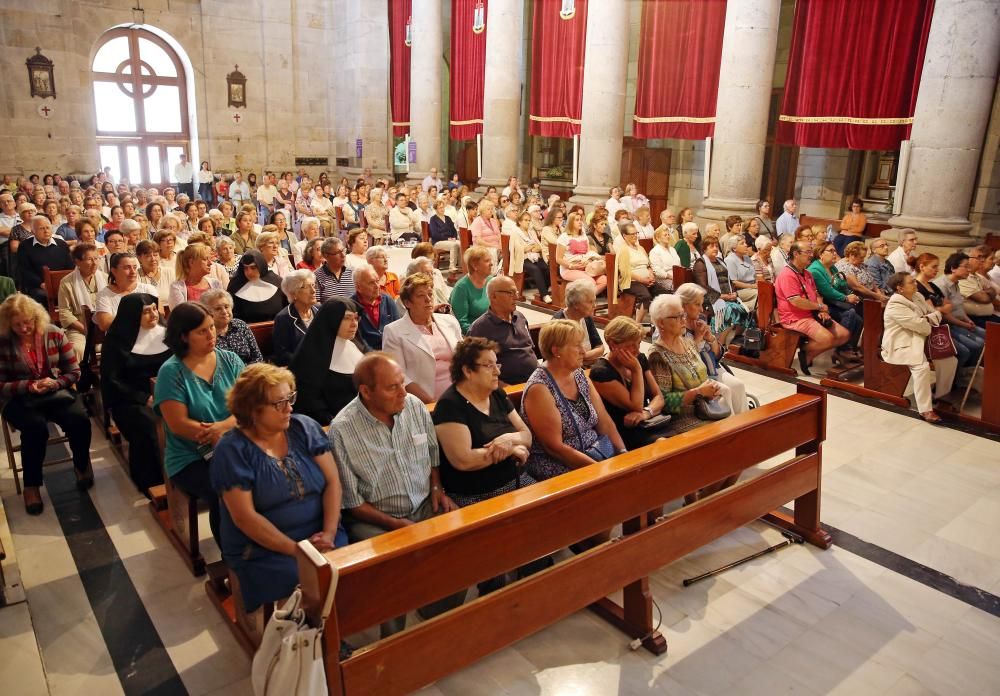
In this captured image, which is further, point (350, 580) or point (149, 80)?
point (149, 80)

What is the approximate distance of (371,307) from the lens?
199 inches

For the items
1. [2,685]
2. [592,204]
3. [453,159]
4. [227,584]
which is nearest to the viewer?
[2,685]

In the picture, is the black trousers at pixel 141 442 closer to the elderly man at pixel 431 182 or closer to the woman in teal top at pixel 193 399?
the woman in teal top at pixel 193 399

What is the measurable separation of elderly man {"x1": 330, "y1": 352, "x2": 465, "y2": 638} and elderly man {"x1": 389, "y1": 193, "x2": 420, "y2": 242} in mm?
10453

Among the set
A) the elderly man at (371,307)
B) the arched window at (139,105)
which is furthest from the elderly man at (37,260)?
the arched window at (139,105)

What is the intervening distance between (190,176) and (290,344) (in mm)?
14792

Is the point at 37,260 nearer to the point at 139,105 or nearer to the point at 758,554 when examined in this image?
the point at 758,554

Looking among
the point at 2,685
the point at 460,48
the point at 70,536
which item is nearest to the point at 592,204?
the point at 460,48

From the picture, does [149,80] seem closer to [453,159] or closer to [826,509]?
[453,159]

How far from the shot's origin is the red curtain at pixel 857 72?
9469mm

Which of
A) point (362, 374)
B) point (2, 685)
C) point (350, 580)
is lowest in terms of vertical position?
point (2, 685)

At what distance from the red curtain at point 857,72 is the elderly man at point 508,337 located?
23.7 feet

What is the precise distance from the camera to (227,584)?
353cm

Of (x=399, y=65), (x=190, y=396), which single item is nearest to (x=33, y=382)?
(x=190, y=396)
